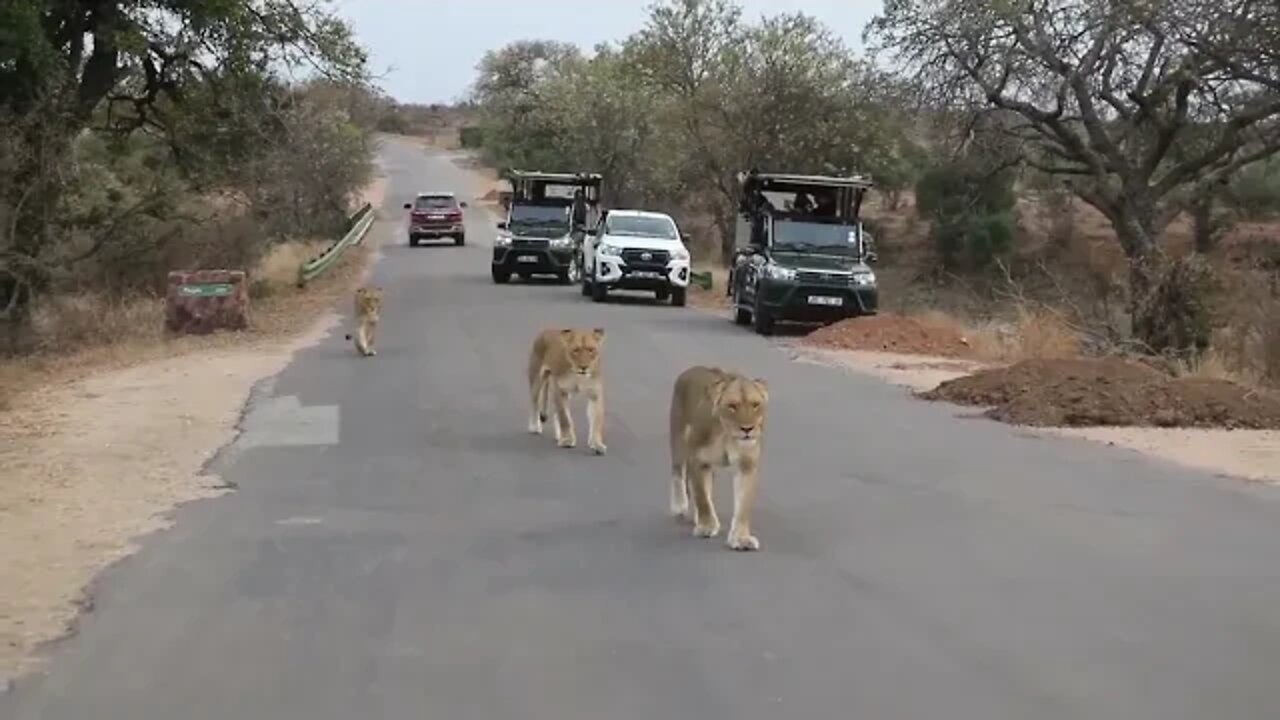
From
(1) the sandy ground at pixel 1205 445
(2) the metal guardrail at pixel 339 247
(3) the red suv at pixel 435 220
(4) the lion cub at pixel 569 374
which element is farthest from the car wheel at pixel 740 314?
(3) the red suv at pixel 435 220

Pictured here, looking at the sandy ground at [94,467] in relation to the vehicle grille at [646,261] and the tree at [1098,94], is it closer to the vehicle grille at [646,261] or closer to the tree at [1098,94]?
the vehicle grille at [646,261]

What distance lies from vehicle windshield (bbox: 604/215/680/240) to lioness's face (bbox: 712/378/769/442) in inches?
1020

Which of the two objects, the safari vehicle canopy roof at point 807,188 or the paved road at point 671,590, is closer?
the paved road at point 671,590

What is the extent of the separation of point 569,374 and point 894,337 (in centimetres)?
1310

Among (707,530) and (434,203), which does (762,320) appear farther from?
(434,203)

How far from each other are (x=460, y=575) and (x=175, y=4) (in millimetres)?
20858

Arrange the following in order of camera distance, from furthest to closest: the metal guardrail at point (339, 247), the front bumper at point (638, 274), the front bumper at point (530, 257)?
the front bumper at point (530, 257) → the metal guardrail at point (339, 247) → the front bumper at point (638, 274)

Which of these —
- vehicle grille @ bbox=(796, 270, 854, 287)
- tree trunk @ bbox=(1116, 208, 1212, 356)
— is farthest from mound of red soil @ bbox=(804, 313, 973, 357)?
tree trunk @ bbox=(1116, 208, 1212, 356)

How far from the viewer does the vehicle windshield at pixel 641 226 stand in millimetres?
34781

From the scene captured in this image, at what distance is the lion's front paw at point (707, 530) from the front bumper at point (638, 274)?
80.1 ft

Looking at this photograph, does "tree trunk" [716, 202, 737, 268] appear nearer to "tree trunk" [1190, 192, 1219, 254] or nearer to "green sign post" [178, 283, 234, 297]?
"tree trunk" [1190, 192, 1219, 254]

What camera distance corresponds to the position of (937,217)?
57.9 m

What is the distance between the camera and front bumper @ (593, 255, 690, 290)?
3353 centimetres

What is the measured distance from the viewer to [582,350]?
12.5m
